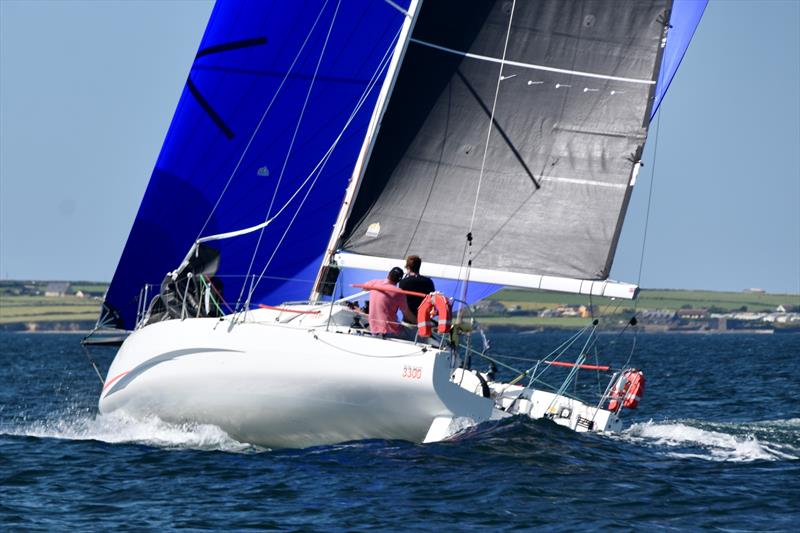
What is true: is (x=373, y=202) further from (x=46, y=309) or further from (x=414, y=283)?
(x=46, y=309)

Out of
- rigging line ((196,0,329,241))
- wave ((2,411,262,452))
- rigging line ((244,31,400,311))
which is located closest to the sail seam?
rigging line ((244,31,400,311))

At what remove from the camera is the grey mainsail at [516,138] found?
12.8 m

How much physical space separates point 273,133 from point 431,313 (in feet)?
13.5

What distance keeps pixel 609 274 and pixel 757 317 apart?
10386cm

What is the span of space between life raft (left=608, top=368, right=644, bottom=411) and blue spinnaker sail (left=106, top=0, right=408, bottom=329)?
3.70m

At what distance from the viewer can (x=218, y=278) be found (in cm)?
1470

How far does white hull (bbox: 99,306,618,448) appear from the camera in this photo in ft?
35.9

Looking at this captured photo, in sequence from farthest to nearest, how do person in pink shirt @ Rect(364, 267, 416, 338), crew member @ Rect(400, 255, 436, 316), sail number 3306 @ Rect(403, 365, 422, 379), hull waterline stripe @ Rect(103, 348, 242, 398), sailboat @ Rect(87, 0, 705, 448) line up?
crew member @ Rect(400, 255, 436, 316) < hull waterline stripe @ Rect(103, 348, 242, 398) < person in pink shirt @ Rect(364, 267, 416, 338) < sailboat @ Rect(87, 0, 705, 448) < sail number 3306 @ Rect(403, 365, 422, 379)

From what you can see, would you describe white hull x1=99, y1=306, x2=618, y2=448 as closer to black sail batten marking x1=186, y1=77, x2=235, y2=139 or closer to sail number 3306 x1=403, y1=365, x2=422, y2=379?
sail number 3306 x1=403, y1=365, x2=422, y2=379

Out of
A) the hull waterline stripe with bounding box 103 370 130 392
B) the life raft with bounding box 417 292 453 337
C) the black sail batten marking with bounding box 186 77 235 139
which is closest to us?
the life raft with bounding box 417 292 453 337

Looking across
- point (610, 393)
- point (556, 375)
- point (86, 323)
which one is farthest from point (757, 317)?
point (610, 393)

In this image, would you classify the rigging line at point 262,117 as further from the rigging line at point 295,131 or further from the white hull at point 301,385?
the white hull at point 301,385

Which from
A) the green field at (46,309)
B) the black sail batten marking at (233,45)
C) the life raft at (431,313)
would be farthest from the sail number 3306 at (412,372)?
the green field at (46,309)

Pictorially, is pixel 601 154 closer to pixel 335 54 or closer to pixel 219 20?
pixel 335 54
